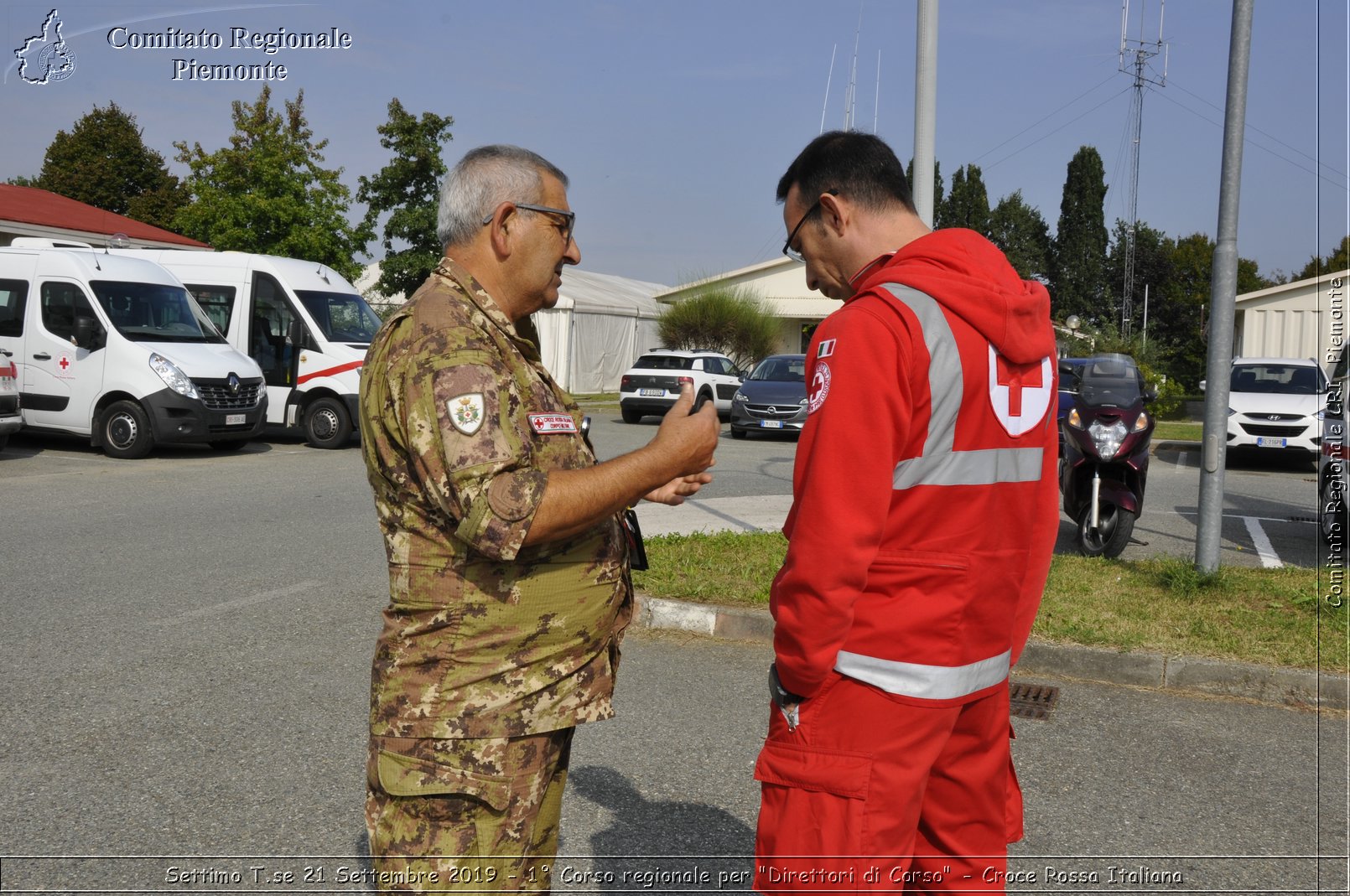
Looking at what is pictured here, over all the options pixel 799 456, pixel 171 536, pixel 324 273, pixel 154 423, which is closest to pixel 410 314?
pixel 799 456

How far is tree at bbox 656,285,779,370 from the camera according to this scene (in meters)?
A: 36.1

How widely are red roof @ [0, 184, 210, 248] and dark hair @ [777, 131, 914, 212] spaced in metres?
25.6

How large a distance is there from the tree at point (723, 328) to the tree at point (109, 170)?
19651 millimetres

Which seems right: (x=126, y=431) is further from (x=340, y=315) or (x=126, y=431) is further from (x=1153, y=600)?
(x=1153, y=600)

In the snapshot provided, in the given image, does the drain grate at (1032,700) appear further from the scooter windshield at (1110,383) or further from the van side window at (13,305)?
the van side window at (13,305)

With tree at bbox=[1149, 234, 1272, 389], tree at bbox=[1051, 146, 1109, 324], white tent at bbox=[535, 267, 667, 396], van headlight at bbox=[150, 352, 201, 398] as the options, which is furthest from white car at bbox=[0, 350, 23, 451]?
tree at bbox=[1051, 146, 1109, 324]

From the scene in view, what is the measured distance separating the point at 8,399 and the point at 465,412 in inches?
529

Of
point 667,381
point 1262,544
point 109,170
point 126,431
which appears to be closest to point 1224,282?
point 1262,544

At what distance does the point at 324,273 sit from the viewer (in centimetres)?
1664

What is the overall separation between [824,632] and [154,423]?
13338mm

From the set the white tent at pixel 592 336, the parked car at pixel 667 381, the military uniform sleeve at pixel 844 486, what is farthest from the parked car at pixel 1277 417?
the white tent at pixel 592 336

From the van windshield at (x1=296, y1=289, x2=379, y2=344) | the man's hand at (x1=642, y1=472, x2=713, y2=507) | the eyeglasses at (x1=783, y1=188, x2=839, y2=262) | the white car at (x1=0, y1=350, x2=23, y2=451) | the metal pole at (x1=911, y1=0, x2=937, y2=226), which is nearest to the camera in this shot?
the eyeglasses at (x1=783, y1=188, x2=839, y2=262)

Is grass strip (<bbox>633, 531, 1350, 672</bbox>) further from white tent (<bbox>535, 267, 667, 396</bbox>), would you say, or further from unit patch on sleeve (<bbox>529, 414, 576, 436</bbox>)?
white tent (<bbox>535, 267, 667, 396</bbox>)

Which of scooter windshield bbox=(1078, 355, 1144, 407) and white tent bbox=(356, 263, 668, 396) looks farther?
white tent bbox=(356, 263, 668, 396)
